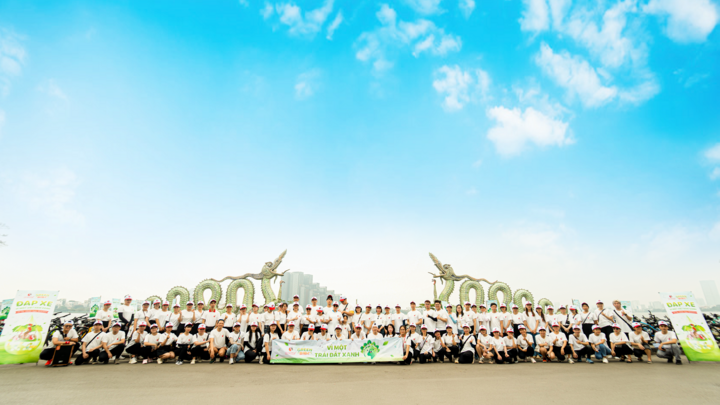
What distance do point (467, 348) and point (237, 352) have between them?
300 inches

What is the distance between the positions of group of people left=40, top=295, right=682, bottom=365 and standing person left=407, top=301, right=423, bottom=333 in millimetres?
36

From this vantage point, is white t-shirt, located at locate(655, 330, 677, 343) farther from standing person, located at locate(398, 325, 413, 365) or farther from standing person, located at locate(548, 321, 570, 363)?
standing person, located at locate(398, 325, 413, 365)

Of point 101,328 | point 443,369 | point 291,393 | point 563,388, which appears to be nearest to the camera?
point 291,393

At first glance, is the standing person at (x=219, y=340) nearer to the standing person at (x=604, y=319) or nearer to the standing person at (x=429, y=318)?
the standing person at (x=429, y=318)

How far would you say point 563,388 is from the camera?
6.95m

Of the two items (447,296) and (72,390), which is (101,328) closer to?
(72,390)

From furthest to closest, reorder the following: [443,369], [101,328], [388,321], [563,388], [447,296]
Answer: [447,296], [388,321], [101,328], [443,369], [563,388]

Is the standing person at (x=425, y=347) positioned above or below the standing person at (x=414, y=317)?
below

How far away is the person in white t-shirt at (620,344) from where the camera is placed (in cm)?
1076

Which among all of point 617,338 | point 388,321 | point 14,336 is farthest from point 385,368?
point 14,336

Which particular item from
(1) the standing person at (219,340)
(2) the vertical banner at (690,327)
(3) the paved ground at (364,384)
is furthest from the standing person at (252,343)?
(2) the vertical banner at (690,327)

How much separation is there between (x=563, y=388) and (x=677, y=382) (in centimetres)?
297

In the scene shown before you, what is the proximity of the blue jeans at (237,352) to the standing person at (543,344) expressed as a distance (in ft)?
32.5

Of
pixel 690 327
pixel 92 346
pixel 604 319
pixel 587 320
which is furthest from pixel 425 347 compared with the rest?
pixel 92 346
